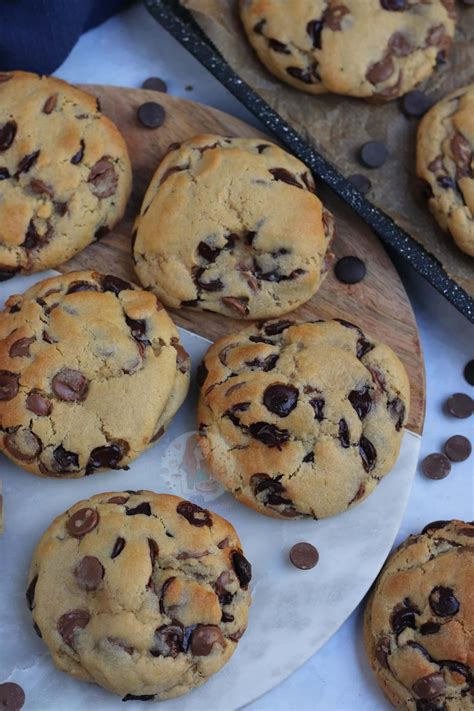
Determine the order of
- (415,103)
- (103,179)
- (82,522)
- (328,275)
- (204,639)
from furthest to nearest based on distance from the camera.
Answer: (415,103)
(328,275)
(103,179)
(82,522)
(204,639)

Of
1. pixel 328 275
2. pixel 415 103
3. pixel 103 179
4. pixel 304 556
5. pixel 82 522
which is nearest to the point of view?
pixel 82 522

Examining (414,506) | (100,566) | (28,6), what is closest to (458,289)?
(414,506)

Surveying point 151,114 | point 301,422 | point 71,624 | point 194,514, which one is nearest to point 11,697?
point 71,624

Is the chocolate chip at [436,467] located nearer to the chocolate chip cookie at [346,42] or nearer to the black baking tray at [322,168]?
the black baking tray at [322,168]

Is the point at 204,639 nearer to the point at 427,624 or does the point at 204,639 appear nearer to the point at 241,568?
the point at 241,568

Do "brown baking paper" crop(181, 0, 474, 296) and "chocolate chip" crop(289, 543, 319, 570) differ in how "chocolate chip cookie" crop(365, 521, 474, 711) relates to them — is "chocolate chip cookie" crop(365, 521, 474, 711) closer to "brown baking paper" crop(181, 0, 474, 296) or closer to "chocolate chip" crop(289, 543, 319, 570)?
"chocolate chip" crop(289, 543, 319, 570)

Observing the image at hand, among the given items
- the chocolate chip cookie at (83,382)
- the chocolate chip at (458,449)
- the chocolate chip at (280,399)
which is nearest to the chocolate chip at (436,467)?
the chocolate chip at (458,449)
